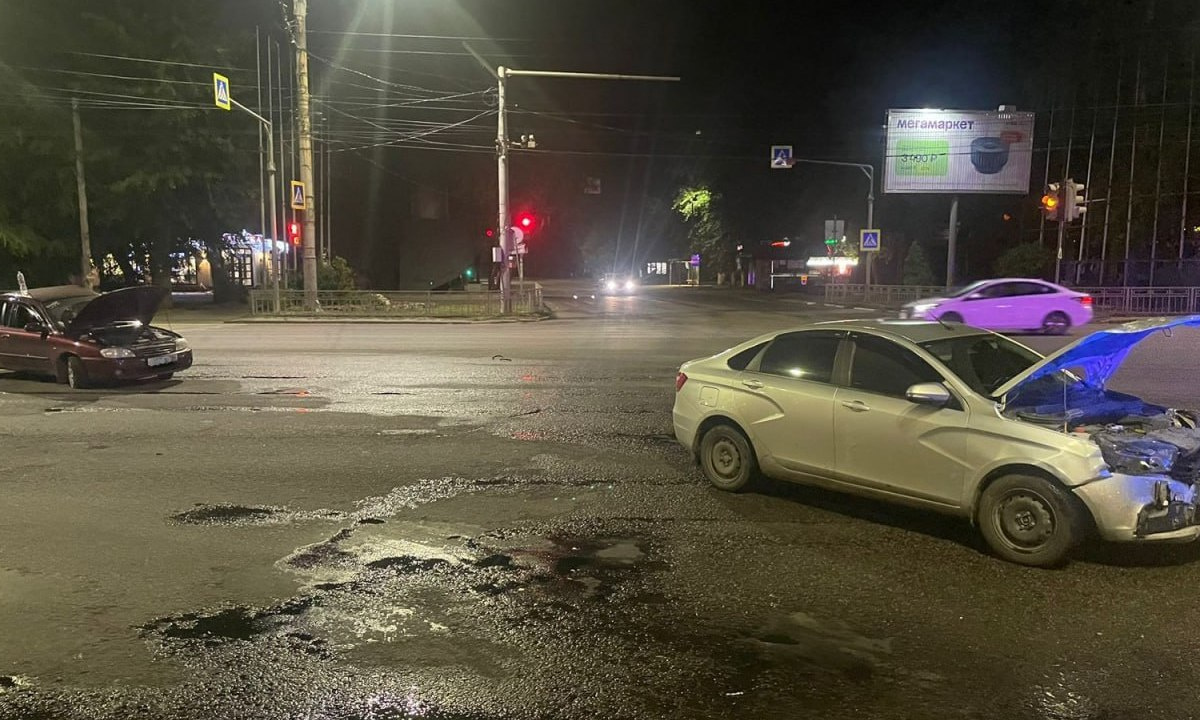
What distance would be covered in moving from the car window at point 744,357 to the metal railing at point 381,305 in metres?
23.3

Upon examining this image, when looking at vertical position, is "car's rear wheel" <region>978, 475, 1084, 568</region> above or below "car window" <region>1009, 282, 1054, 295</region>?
below

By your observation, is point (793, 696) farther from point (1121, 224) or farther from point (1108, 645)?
point (1121, 224)

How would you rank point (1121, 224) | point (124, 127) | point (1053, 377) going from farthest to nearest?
1. point (1121, 224)
2. point (124, 127)
3. point (1053, 377)

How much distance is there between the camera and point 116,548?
5574 mm

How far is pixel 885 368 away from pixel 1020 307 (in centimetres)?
1761

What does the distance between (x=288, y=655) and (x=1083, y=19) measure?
42997 millimetres

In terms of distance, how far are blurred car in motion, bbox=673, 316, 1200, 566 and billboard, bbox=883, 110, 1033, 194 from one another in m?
32.3

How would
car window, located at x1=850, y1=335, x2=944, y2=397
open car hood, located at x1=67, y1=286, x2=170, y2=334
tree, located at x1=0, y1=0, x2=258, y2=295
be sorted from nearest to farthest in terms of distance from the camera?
1. car window, located at x1=850, y1=335, x2=944, y2=397
2. open car hood, located at x1=67, y1=286, x2=170, y2=334
3. tree, located at x1=0, y1=0, x2=258, y2=295

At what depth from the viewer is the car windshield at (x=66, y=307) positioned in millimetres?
12562

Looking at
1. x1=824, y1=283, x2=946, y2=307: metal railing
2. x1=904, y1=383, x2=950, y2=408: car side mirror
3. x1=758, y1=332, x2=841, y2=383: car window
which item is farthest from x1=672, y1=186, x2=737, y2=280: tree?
x1=904, y1=383, x2=950, y2=408: car side mirror

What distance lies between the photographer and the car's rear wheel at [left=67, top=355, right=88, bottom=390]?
12266mm

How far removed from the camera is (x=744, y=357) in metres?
7.01

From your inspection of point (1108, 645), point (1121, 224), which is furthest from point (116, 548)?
point (1121, 224)

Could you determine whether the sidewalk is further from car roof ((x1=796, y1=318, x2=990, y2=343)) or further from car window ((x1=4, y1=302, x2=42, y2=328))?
car roof ((x1=796, y1=318, x2=990, y2=343))
